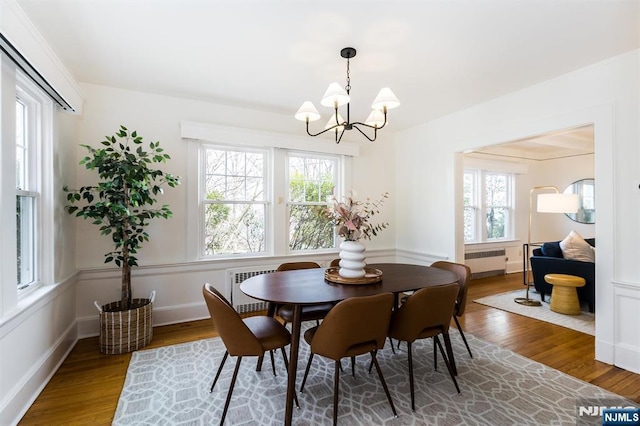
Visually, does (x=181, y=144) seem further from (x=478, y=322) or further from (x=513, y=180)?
(x=513, y=180)

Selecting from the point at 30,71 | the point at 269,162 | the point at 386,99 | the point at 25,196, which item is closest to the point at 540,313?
the point at 386,99

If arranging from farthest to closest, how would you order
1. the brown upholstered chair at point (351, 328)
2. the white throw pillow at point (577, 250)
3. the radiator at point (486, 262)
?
1. the radiator at point (486, 262)
2. the white throw pillow at point (577, 250)
3. the brown upholstered chair at point (351, 328)

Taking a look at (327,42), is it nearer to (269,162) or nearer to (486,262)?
(269,162)

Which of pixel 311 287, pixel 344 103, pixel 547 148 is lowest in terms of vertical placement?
pixel 311 287

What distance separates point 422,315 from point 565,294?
3.06m

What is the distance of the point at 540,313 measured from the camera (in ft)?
12.7

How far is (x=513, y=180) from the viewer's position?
20.9 ft

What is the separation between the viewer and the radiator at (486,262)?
576 centimetres

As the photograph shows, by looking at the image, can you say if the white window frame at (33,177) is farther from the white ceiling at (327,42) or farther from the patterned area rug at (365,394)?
the patterned area rug at (365,394)

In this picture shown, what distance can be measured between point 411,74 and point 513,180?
189 inches

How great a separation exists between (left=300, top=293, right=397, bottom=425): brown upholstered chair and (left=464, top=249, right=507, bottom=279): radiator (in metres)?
4.50

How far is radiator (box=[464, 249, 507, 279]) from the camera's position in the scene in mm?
5762

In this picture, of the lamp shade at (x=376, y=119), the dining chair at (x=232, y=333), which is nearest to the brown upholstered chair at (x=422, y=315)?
the dining chair at (x=232, y=333)

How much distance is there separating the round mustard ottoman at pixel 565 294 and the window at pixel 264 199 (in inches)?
119
